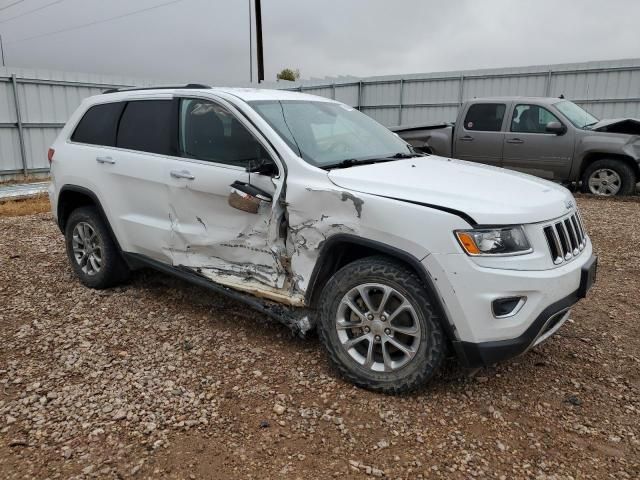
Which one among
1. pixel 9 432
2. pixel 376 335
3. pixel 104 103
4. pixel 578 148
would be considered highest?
pixel 104 103

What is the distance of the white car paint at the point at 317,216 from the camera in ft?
8.55

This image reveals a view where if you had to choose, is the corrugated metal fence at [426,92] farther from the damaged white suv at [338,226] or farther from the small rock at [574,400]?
the small rock at [574,400]

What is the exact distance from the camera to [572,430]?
2.70 m

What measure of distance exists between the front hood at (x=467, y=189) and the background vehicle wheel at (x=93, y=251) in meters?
2.48

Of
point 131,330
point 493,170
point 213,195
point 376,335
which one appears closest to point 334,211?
point 376,335

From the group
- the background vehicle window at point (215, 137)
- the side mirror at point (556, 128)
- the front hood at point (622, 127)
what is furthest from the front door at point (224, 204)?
the front hood at point (622, 127)

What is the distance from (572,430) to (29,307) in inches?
165

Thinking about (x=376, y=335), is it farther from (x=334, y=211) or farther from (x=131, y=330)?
(x=131, y=330)

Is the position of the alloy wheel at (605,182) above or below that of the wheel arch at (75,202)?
below

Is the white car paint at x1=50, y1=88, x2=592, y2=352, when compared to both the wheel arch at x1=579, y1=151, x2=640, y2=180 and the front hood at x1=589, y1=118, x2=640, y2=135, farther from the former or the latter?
the front hood at x1=589, y1=118, x2=640, y2=135

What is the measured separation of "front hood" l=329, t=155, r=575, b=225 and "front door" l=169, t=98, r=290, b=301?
551 mm


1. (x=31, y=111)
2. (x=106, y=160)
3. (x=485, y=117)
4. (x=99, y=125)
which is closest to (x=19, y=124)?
(x=31, y=111)

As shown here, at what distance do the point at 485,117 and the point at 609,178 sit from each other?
2.51 meters

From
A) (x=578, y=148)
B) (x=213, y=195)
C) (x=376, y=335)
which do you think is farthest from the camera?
(x=578, y=148)
